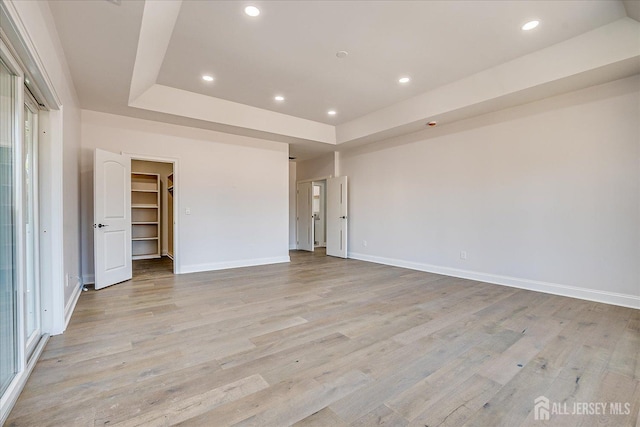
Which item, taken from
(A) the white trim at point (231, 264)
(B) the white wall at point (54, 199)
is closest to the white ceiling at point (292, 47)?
(B) the white wall at point (54, 199)

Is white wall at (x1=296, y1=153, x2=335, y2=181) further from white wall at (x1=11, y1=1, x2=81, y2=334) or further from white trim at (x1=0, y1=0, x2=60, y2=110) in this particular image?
white trim at (x1=0, y1=0, x2=60, y2=110)

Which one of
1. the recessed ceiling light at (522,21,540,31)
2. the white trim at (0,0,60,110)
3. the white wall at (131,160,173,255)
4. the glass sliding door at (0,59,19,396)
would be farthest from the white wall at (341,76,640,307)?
the white wall at (131,160,173,255)

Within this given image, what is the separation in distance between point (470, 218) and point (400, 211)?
1.39 m

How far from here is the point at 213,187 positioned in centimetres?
552

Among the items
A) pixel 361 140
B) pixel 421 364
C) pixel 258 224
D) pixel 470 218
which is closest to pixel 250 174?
pixel 258 224

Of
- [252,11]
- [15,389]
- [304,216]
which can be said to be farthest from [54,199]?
[304,216]

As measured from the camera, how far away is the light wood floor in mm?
1633

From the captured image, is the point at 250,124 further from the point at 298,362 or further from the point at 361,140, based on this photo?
the point at 298,362

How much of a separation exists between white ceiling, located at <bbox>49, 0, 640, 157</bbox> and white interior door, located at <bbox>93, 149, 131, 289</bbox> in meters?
0.88

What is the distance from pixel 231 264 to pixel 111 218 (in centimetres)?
215

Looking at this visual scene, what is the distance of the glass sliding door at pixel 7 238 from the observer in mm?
1701

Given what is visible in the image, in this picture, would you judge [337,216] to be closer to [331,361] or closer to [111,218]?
[111,218]

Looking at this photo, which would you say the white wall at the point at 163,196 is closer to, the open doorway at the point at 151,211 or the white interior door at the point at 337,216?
the open doorway at the point at 151,211

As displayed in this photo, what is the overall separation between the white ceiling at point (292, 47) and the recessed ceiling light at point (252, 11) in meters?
0.05
